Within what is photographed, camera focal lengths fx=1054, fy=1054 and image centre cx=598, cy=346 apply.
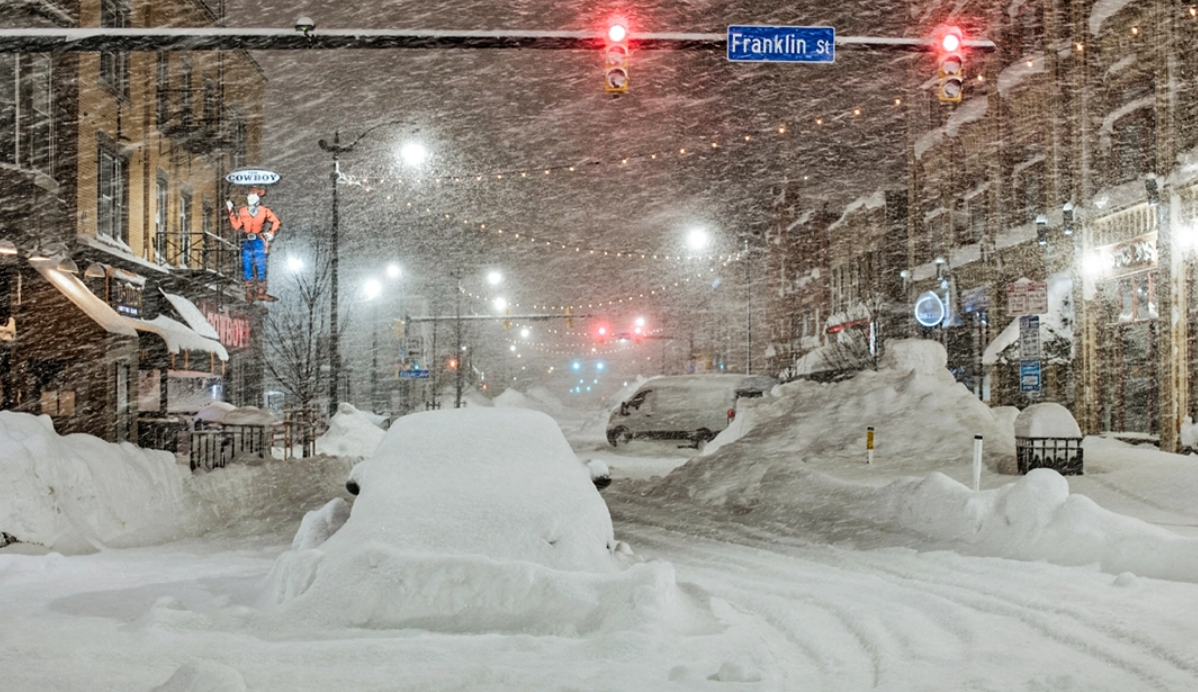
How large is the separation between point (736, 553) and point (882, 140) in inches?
1600

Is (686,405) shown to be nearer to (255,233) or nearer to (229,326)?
(255,233)

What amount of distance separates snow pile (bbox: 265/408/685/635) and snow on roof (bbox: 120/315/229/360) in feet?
58.5

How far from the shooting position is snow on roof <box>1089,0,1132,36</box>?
24.3 m

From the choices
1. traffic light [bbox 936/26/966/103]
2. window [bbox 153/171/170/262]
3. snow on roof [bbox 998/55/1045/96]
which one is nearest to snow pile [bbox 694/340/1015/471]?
traffic light [bbox 936/26/966/103]

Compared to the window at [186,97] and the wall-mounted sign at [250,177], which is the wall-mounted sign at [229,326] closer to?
the window at [186,97]

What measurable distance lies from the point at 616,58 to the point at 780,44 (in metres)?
1.81

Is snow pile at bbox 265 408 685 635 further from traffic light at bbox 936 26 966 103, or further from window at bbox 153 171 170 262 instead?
window at bbox 153 171 170 262

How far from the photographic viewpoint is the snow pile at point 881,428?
62.7ft

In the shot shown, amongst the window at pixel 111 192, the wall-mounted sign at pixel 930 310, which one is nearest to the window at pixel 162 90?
the window at pixel 111 192

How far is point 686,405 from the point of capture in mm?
30188

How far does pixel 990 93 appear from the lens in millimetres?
31812

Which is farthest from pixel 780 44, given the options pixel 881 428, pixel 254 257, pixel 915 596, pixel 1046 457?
pixel 254 257

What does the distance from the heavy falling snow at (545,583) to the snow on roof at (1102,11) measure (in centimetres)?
1400

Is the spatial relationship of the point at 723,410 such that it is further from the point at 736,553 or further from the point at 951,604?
the point at 951,604
